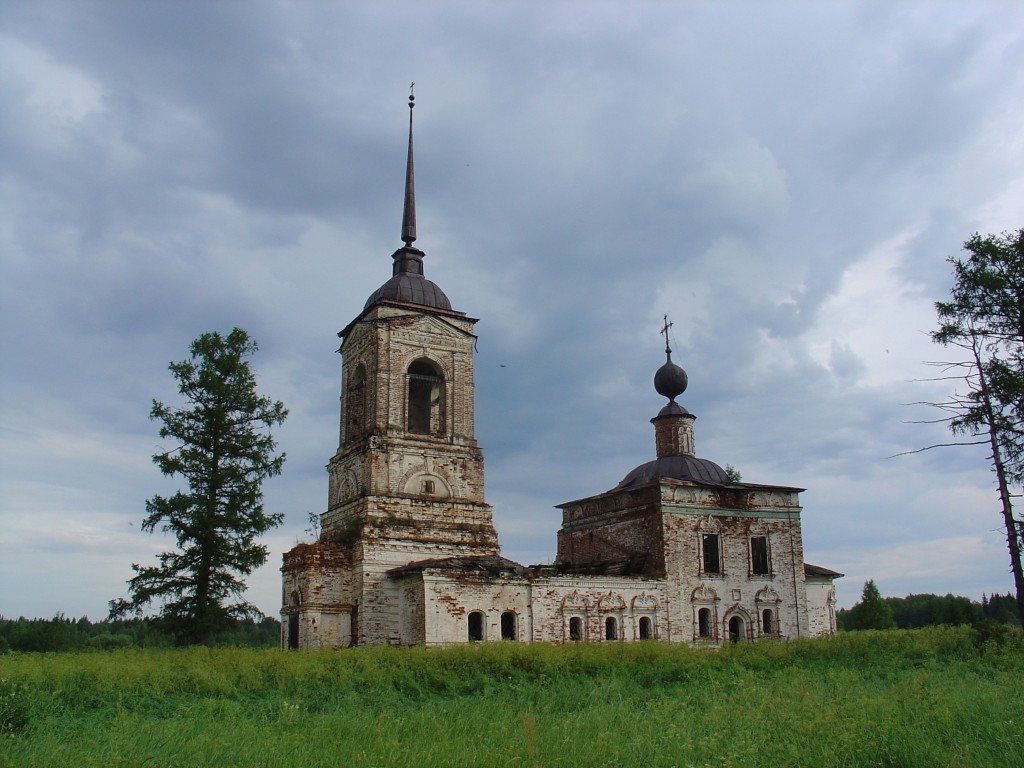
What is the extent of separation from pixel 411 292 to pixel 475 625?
1084 cm

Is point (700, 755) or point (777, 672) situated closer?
point (700, 755)

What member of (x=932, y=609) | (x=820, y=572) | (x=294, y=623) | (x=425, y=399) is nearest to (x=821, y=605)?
(x=820, y=572)

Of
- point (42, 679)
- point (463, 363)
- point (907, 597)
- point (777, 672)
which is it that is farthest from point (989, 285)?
point (907, 597)

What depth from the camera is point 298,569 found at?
2442 centimetres

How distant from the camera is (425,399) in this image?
2889 cm

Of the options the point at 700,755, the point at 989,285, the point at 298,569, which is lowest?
the point at 700,755

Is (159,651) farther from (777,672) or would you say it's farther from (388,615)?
(777,672)

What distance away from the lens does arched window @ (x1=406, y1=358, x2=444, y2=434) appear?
91.5 ft

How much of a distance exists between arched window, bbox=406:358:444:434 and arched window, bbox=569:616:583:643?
23.3ft

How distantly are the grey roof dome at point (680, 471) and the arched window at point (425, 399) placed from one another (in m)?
6.76

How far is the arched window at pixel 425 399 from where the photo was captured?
27.9m

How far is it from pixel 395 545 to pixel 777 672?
11.1 metres

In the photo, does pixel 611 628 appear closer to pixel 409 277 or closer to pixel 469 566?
pixel 469 566

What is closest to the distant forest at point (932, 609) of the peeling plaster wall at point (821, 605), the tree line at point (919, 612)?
the tree line at point (919, 612)
